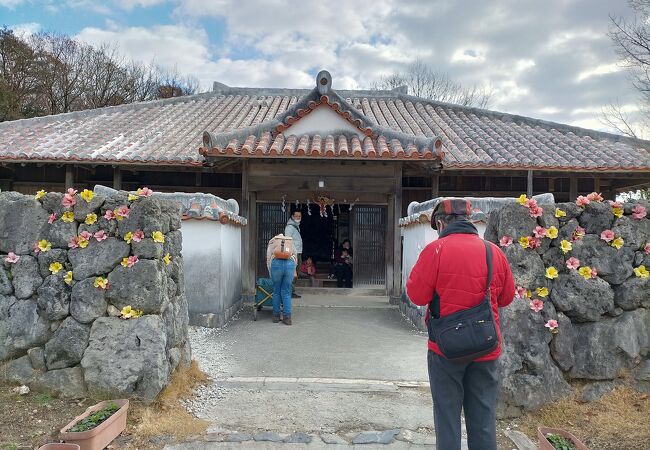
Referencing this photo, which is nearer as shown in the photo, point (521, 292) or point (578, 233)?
point (521, 292)

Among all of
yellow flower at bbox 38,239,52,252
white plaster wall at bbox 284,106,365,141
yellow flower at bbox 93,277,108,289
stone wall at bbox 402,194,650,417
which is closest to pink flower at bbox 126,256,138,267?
yellow flower at bbox 93,277,108,289

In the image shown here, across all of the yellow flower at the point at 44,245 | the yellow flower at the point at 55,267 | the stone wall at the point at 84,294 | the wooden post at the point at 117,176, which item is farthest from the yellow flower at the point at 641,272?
the wooden post at the point at 117,176

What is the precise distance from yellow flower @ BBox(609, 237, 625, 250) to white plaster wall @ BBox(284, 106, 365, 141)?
626cm

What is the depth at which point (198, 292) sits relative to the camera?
7.52m

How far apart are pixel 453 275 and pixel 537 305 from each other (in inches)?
74.5

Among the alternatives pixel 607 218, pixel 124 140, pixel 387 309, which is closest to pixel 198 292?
pixel 387 309

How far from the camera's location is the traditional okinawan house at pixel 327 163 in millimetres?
9305

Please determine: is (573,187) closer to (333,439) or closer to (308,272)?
(308,272)

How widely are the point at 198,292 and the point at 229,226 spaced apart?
1.46 m

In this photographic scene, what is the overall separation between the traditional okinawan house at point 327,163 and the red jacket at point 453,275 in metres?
5.99

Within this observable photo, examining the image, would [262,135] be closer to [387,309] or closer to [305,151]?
[305,151]

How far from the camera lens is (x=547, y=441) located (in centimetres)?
340

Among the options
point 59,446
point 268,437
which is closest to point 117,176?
point 59,446

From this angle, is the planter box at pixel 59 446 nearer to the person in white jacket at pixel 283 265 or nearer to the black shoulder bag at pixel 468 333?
the black shoulder bag at pixel 468 333
